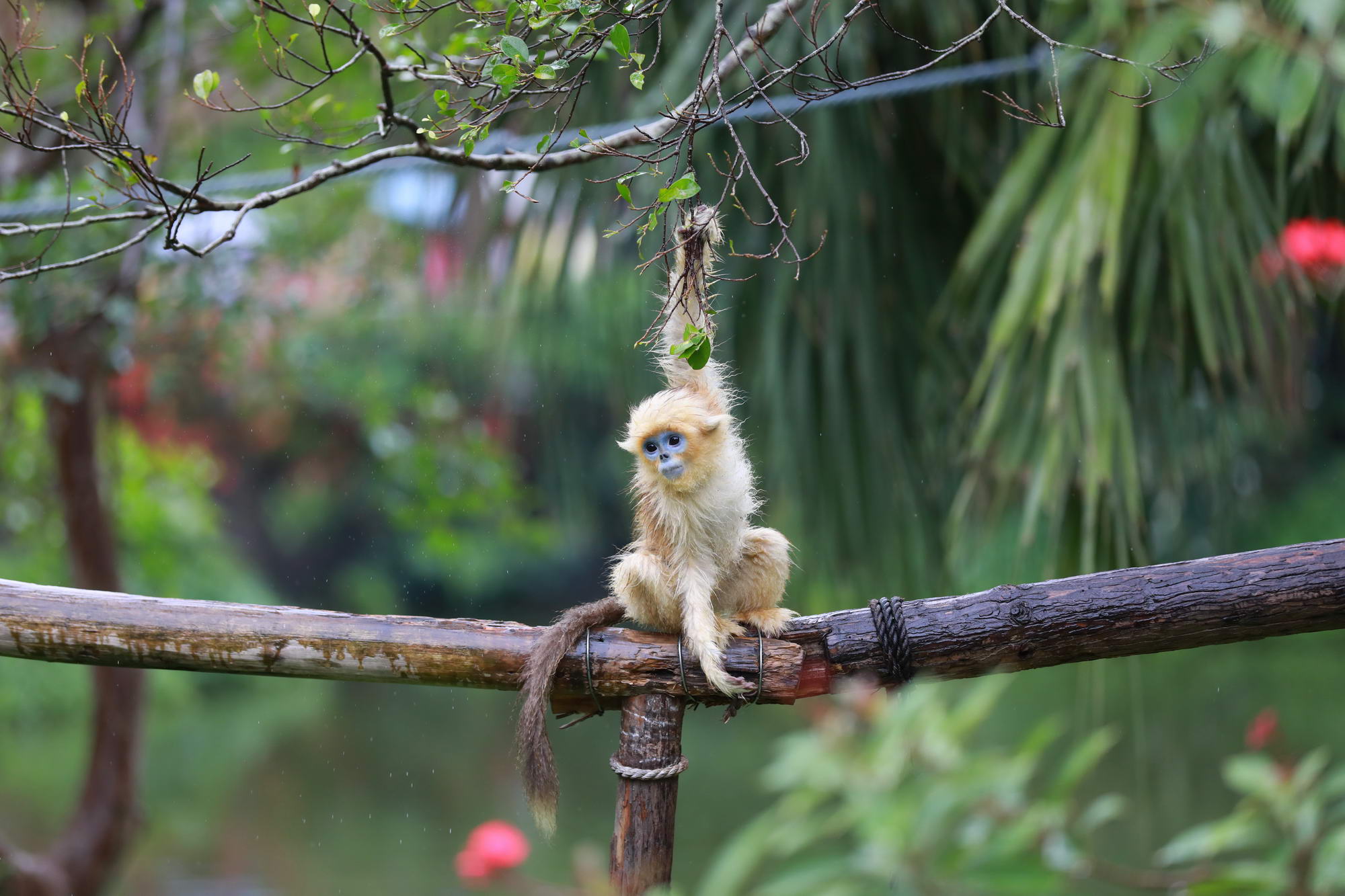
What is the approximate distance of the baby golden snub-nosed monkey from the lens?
7.36ft

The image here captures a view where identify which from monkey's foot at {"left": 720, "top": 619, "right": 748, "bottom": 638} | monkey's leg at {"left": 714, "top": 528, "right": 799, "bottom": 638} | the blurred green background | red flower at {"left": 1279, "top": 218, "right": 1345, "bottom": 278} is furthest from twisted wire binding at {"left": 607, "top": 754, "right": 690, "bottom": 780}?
red flower at {"left": 1279, "top": 218, "right": 1345, "bottom": 278}

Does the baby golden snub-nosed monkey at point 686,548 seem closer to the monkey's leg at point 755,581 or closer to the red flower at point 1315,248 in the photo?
the monkey's leg at point 755,581

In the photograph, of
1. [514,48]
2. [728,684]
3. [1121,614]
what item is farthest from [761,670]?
[514,48]

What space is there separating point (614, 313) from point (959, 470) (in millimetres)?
1530

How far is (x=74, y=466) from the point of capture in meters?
4.98

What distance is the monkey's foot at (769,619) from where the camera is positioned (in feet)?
7.82

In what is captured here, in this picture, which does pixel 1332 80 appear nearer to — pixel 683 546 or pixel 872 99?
pixel 872 99

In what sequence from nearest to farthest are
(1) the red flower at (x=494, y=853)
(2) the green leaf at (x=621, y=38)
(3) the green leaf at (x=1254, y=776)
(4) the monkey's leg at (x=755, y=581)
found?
(3) the green leaf at (x=1254, y=776), (2) the green leaf at (x=621, y=38), (4) the monkey's leg at (x=755, y=581), (1) the red flower at (x=494, y=853)

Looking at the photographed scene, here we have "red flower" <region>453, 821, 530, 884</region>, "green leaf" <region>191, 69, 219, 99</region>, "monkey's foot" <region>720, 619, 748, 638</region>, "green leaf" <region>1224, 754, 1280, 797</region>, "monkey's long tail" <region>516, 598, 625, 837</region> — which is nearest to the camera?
"green leaf" <region>1224, 754, 1280, 797</region>

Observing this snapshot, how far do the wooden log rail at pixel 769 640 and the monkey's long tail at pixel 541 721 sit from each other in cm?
6

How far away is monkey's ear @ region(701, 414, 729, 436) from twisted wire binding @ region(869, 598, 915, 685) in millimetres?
503

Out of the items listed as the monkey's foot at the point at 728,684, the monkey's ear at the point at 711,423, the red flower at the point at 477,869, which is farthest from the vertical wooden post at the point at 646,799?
the red flower at the point at 477,869

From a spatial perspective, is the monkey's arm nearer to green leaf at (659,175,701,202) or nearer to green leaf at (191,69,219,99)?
green leaf at (659,175,701,202)

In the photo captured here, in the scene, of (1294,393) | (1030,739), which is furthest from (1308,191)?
(1030,739)
